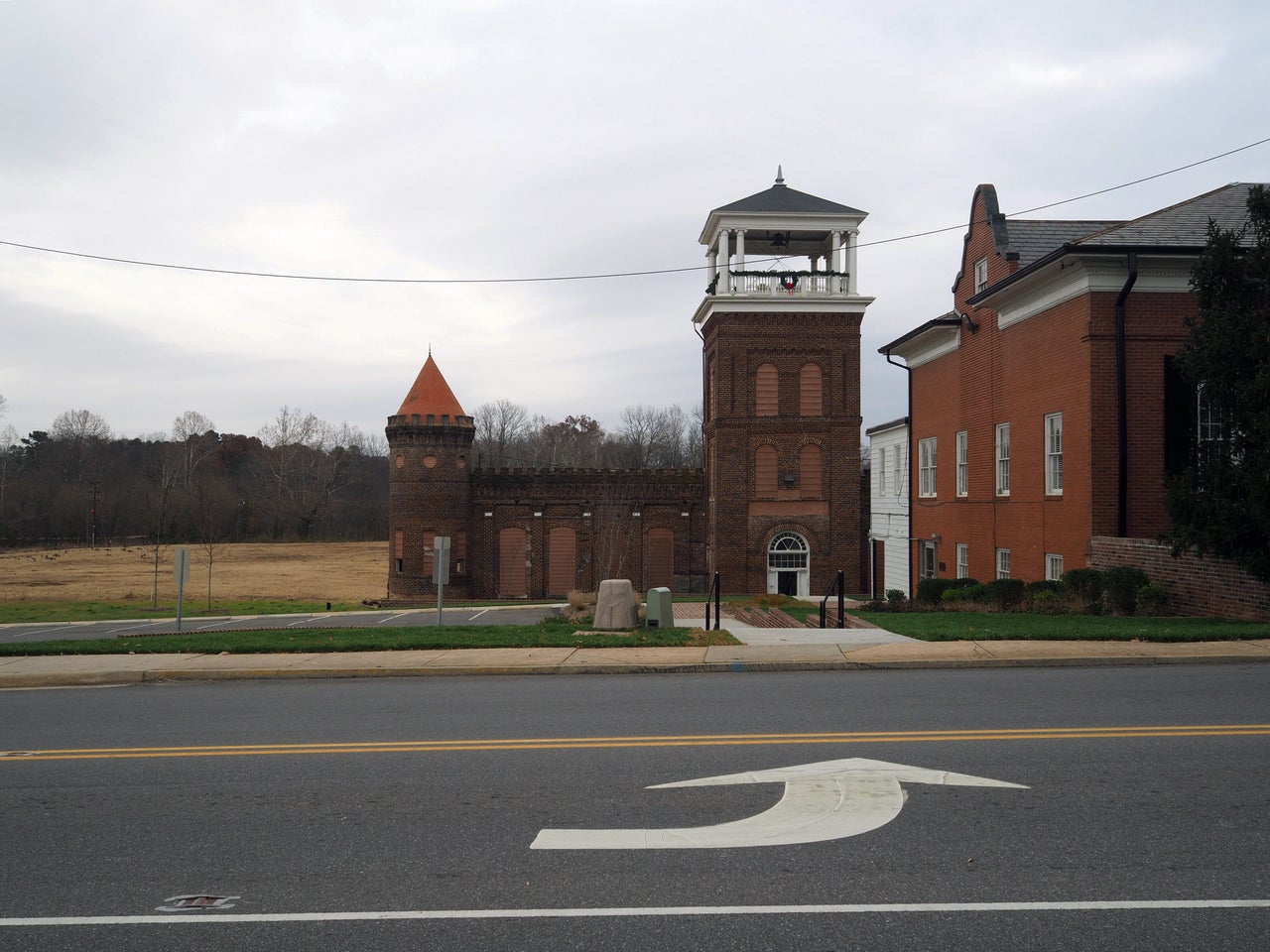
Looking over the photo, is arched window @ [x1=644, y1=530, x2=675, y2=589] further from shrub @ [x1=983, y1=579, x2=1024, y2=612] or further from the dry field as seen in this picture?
shrub @ [x1=983, y1=579, x2=1024, y2=612]

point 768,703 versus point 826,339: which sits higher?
point 826,339

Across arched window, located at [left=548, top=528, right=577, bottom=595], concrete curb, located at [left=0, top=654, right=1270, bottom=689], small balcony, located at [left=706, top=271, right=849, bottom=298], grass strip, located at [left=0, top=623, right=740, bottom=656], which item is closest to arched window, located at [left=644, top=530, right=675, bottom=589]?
arched window, located at [left=548, top=528, right=577, bottom=595]

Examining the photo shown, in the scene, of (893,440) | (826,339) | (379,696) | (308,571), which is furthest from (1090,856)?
(308,571)

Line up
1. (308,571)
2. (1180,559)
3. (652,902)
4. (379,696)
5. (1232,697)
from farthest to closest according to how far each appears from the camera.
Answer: (308,571), (1180,559), (379,696), (1232,697), (652,902)

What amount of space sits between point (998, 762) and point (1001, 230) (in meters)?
21.3

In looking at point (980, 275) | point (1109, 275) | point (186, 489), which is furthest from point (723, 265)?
point (186, 489)

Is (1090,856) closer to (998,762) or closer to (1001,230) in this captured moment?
(998,762)

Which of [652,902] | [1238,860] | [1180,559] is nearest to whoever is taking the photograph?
[652,902]

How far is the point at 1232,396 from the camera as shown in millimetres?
16703

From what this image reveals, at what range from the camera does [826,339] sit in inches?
1629

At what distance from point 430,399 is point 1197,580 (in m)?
37.0

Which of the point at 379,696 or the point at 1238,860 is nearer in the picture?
the point at 1238,860

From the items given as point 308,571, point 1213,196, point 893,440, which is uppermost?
point 1213,196

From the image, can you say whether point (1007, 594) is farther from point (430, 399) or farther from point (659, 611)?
point (430, 399)
